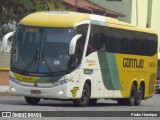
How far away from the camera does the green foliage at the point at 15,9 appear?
42.9m

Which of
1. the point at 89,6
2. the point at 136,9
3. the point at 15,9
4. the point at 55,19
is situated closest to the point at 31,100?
the point at 55,19

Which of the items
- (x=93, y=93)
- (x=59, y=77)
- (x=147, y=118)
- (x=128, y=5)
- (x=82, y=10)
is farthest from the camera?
(x=128, y=5)

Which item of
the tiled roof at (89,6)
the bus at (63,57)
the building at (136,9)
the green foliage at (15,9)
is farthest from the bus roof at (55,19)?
the building at (136,9)

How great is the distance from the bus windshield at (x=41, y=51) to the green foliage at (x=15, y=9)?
15.9 m

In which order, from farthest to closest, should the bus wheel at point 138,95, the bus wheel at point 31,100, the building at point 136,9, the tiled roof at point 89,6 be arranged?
1. the building at point 136,9
2. the tiled roof at point 89,6
3. the bus wheel at point 138,95
4. the bus wheel at point 31,100

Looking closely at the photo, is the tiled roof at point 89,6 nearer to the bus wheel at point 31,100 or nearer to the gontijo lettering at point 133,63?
the gontijo lettering at point 133,63

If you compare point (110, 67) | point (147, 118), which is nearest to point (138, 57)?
point (110, 67)

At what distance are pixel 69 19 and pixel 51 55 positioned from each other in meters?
1.45

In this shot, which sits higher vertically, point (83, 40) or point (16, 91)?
point (83, 40)

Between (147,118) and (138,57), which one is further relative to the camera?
(138,57)

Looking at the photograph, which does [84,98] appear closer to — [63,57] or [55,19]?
[63,57]

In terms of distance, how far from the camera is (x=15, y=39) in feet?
89.4

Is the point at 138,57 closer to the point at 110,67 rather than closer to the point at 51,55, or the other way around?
the point at 110,67

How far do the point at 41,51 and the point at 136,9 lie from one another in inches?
1922
